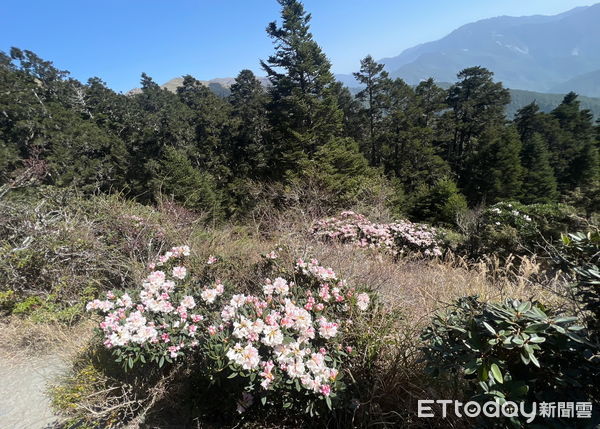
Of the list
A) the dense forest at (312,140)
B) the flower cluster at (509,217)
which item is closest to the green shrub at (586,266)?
the flower cluster at (509,217)

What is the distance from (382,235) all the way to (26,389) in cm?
628

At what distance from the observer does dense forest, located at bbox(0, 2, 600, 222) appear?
1945 centimetres

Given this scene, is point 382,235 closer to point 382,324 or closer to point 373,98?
point 382,324

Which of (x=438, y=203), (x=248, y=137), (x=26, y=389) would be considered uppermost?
(x=248, y=137)

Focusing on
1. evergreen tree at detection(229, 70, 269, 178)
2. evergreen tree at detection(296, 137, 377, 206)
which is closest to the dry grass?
evergreen tree at detection(296, 137, 377, 206)

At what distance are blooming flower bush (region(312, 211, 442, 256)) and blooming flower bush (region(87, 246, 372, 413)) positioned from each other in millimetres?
4505

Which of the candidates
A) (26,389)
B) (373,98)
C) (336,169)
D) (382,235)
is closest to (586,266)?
(26,389)

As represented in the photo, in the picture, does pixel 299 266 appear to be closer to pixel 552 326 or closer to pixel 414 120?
pixel 552 326

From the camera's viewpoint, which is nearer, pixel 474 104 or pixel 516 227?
pixel 516 227

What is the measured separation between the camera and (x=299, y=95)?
19250 millimetres

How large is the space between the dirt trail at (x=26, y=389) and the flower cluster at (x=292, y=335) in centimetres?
180

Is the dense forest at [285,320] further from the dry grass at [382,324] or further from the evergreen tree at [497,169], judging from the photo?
the evergreen tree at [497,169]

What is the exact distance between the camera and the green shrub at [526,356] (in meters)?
1.14

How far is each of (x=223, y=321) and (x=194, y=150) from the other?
25.1m
